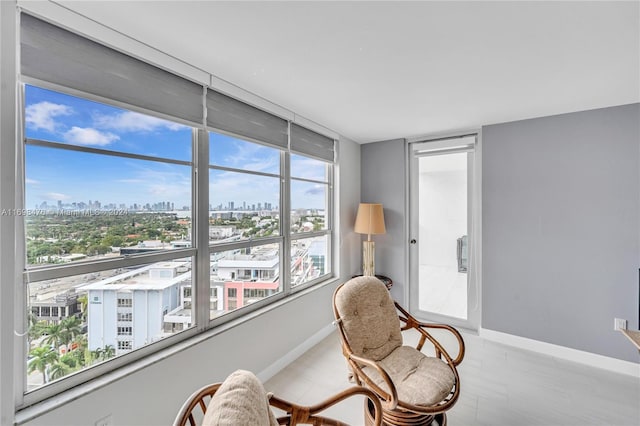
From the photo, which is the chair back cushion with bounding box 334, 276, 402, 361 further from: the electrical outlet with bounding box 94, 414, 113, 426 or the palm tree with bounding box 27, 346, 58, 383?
the palm tree with bounding box 27, 346, 58, 383

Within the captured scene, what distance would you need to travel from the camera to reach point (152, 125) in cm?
175

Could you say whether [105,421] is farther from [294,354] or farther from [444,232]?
[444,232]

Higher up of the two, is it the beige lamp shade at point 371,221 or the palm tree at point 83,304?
the beige lamp shade at point 371,221

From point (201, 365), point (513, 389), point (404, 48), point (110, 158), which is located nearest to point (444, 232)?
point (513, 389)

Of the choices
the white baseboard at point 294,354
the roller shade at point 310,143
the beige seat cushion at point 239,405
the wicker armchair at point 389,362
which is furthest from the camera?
the roller shade at point 310,143

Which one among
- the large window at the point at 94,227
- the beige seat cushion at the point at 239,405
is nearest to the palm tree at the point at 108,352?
the large window at the point at 94,227

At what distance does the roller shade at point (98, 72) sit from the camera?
4.13 feet

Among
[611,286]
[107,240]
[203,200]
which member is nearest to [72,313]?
[107,240]

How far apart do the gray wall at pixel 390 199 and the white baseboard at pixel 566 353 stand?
1151 millimetres

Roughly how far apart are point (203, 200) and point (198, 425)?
64.0 inches

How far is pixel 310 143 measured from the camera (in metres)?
3.12

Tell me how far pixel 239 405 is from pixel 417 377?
1.27 meters

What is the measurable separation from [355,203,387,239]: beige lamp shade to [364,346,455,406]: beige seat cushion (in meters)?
1.72

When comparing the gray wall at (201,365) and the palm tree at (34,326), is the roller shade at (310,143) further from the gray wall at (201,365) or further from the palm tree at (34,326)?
the palm tree at (34,326)
